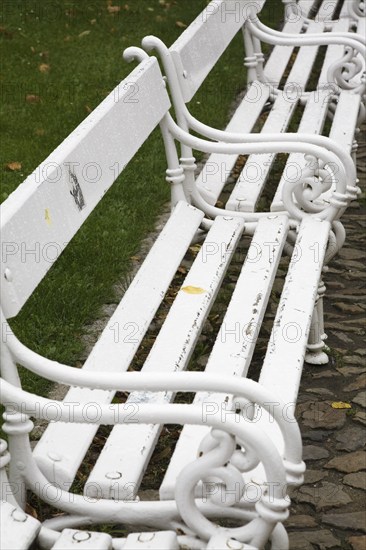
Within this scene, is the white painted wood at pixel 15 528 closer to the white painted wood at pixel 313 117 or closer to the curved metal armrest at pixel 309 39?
the white painted wood at pixel 313 117

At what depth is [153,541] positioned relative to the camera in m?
2.35

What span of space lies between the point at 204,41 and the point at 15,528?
8.86 feet

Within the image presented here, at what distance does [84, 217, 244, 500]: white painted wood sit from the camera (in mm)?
2607

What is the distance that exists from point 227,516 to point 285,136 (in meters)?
1.79

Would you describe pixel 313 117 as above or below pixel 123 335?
below

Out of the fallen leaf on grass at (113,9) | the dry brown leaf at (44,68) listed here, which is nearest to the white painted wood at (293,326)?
the dry brown leaf at (44,68)

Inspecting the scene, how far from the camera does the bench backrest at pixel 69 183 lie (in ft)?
8.59

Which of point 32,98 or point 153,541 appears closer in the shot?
point 153,541

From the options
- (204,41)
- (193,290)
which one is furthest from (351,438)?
(204,41)

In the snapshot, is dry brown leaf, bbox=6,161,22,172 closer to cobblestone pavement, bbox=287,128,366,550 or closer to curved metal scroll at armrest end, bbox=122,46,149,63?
cobblestone pavement, bbox=287,128,366,550

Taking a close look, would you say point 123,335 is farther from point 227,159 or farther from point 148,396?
point 227,159

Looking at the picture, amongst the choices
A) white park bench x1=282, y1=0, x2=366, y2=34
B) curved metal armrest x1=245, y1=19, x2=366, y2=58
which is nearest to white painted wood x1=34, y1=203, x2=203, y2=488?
curved metal armrest x1=245, y1=19, x2=366, y2=58

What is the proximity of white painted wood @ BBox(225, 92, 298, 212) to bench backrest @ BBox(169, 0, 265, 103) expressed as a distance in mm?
399

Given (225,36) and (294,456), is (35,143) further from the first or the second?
(294,456)
